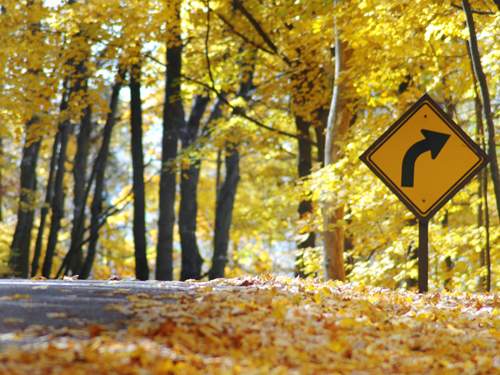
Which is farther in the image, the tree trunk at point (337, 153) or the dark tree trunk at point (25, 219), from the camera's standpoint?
the dark tree trunk at point (25, 219)

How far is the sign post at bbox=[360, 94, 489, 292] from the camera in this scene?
4438mm

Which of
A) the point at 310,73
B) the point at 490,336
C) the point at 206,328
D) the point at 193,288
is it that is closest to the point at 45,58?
the point at 310,73

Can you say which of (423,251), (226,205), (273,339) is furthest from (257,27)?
(226,205)

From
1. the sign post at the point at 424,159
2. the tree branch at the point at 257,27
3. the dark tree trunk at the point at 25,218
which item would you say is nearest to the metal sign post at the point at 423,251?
the sign post at the point at 424,159

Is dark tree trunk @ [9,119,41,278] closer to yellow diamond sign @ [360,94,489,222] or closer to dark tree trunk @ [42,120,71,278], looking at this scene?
dark tree trunk @ [42,120,71,278]

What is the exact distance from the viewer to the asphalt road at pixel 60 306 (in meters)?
2.93

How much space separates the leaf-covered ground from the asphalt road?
13cm

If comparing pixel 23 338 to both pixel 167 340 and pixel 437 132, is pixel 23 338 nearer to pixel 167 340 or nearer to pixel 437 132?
pixel 167 340

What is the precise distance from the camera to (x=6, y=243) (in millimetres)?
14070

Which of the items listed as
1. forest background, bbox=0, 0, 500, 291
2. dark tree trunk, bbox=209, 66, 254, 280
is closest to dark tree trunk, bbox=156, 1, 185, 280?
forest background, bbox=0, 0, 500, 291

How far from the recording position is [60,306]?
11.3 feet

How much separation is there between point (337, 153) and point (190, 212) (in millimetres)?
5898

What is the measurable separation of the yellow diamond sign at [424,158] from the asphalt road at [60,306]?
2.23 meters

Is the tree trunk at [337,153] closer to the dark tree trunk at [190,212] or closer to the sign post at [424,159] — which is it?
the sign post at [424,159]
